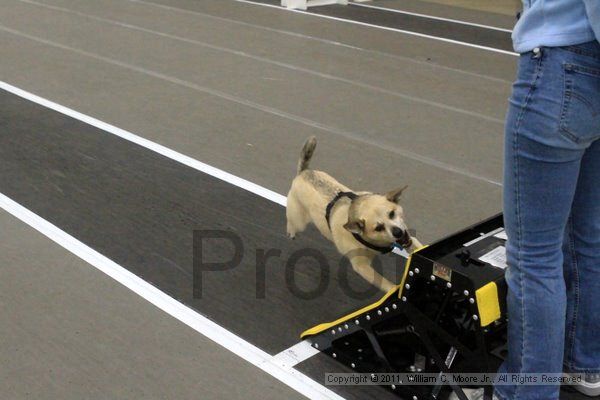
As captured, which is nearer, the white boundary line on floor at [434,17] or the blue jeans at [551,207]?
the blue jeans at [551,207]

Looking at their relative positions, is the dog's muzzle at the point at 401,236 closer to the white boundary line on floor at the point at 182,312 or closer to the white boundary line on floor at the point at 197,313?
the white boundary line on floor at the point at 197,313

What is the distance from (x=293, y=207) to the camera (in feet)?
12.8

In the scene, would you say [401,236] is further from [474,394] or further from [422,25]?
[422,25]

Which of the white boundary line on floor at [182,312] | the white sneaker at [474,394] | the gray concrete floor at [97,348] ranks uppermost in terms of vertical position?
the white sneaker at [474,394]

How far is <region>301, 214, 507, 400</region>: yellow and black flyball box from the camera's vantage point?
2.53 metres

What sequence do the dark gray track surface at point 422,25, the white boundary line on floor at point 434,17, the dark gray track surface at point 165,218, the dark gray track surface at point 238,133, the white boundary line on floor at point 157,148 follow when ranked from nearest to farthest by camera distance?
1. the dark gray track surface at point 165,218
2. the dark gray track surface at point 238,133
3. the white boundary line on floor at point 157,148
4. the dark gray track surface at point 422,25
5. the white boundary line on floor at point 434,17

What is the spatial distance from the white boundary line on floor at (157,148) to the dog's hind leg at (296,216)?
1.90 ft

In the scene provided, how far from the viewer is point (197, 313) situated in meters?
3.45

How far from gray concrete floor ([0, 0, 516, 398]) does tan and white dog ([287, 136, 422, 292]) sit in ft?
2.43

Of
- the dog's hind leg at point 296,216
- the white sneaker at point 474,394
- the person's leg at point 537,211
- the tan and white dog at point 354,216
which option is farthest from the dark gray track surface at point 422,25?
the person's leg at point 537,211

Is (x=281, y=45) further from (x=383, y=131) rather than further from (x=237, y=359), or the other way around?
(x=237, y=359)

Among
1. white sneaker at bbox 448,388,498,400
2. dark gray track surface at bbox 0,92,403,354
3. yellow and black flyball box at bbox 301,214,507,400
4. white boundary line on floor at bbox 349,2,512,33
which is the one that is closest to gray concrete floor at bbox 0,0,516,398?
dark gray track surface at bbox 0,92,403,354

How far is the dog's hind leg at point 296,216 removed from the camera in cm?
389

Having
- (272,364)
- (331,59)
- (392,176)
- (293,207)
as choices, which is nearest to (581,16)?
(272,364)
